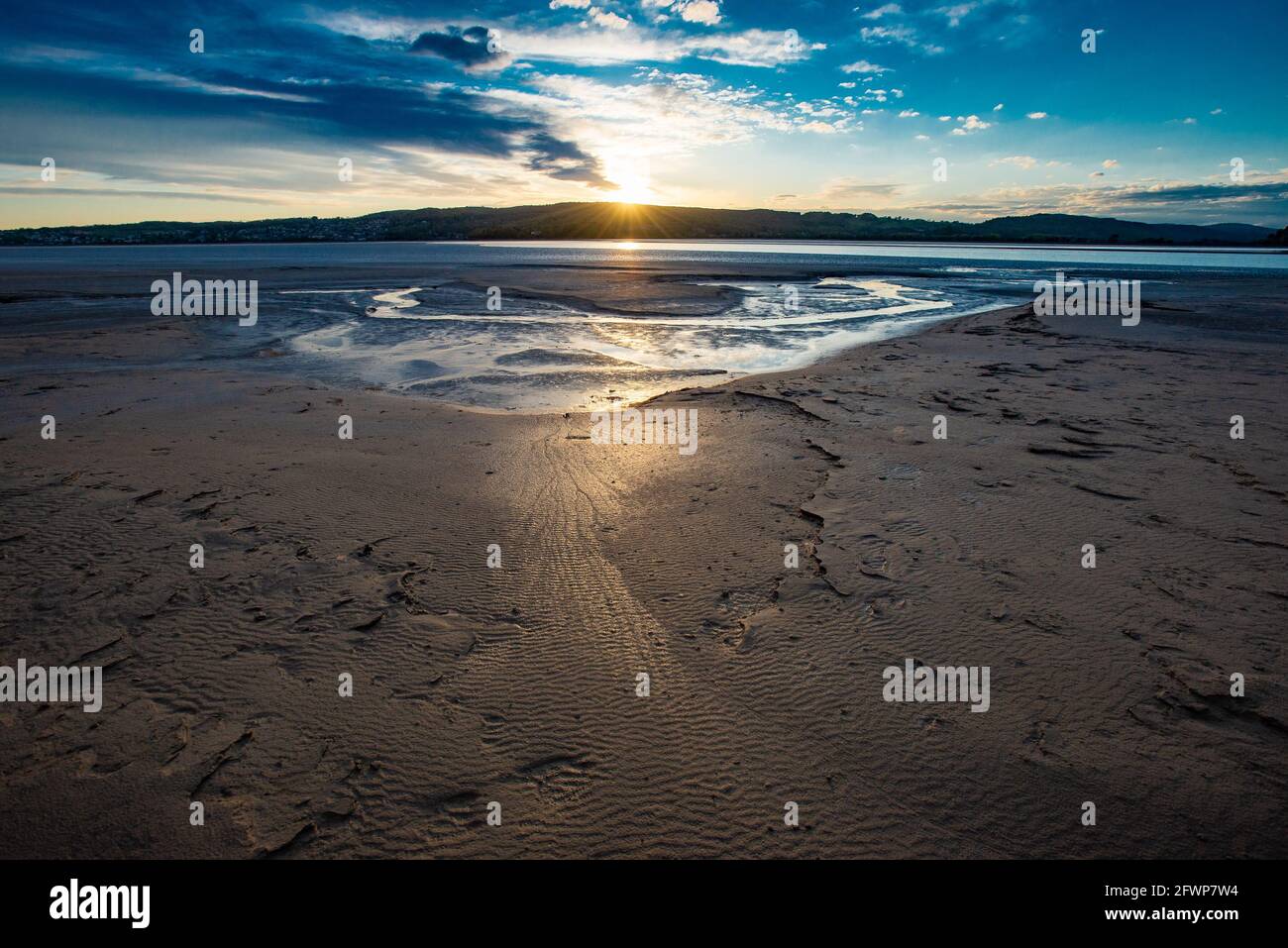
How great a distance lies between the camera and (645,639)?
407cm

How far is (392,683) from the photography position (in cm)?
360

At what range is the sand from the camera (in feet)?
9.16

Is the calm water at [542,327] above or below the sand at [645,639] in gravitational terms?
above

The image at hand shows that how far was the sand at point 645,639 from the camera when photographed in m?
2.79

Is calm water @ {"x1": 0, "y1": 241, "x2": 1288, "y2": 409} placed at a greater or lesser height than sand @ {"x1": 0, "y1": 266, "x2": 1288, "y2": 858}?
greater

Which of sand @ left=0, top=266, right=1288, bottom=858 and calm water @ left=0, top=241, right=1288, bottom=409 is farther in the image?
calm water @ left=0, top=241, right=1288, bottom=409

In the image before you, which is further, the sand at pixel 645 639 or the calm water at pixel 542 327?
the calm water at pixel 542 327

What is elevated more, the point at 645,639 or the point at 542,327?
the point at 542,327

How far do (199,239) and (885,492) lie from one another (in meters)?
134

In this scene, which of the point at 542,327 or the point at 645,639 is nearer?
the point at 645,639
